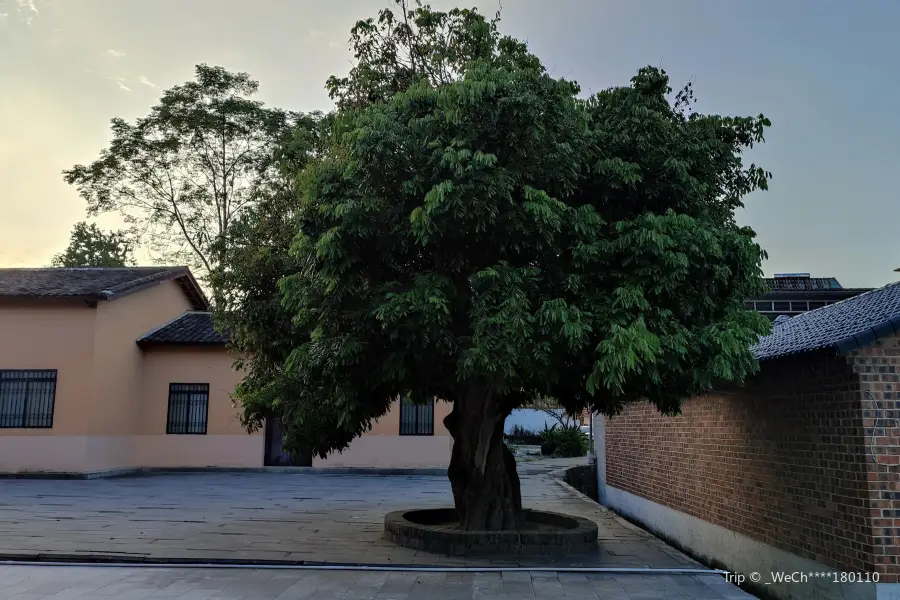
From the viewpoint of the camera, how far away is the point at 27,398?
17.2 metres

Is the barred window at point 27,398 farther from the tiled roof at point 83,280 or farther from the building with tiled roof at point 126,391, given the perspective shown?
the tiled roof at point 83,280

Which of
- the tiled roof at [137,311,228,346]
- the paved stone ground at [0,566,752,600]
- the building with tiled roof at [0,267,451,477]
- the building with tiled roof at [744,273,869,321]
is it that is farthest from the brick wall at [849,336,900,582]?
the tiled roof at [137,311,228,346]

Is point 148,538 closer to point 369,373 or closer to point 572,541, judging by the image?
point 369,373

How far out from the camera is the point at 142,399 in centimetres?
1939

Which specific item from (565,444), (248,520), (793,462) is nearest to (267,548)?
(248,520)

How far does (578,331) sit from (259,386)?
5.55 metres

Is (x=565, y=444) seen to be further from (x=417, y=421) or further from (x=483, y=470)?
(x=483, y=470)

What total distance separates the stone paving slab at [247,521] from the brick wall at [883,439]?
2635mm

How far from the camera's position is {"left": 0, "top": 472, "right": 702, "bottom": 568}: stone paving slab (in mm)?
7836

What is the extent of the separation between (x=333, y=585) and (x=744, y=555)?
461 cm

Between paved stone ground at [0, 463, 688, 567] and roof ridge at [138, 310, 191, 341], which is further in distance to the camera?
roof ridge at [138, 310, 191, 341]

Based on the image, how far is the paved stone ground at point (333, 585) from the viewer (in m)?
6.18

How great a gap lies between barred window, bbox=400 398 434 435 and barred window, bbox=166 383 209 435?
5.56 m

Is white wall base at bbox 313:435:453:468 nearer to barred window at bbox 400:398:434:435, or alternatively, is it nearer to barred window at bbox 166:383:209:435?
barred window at bbox 400:398:434:435
